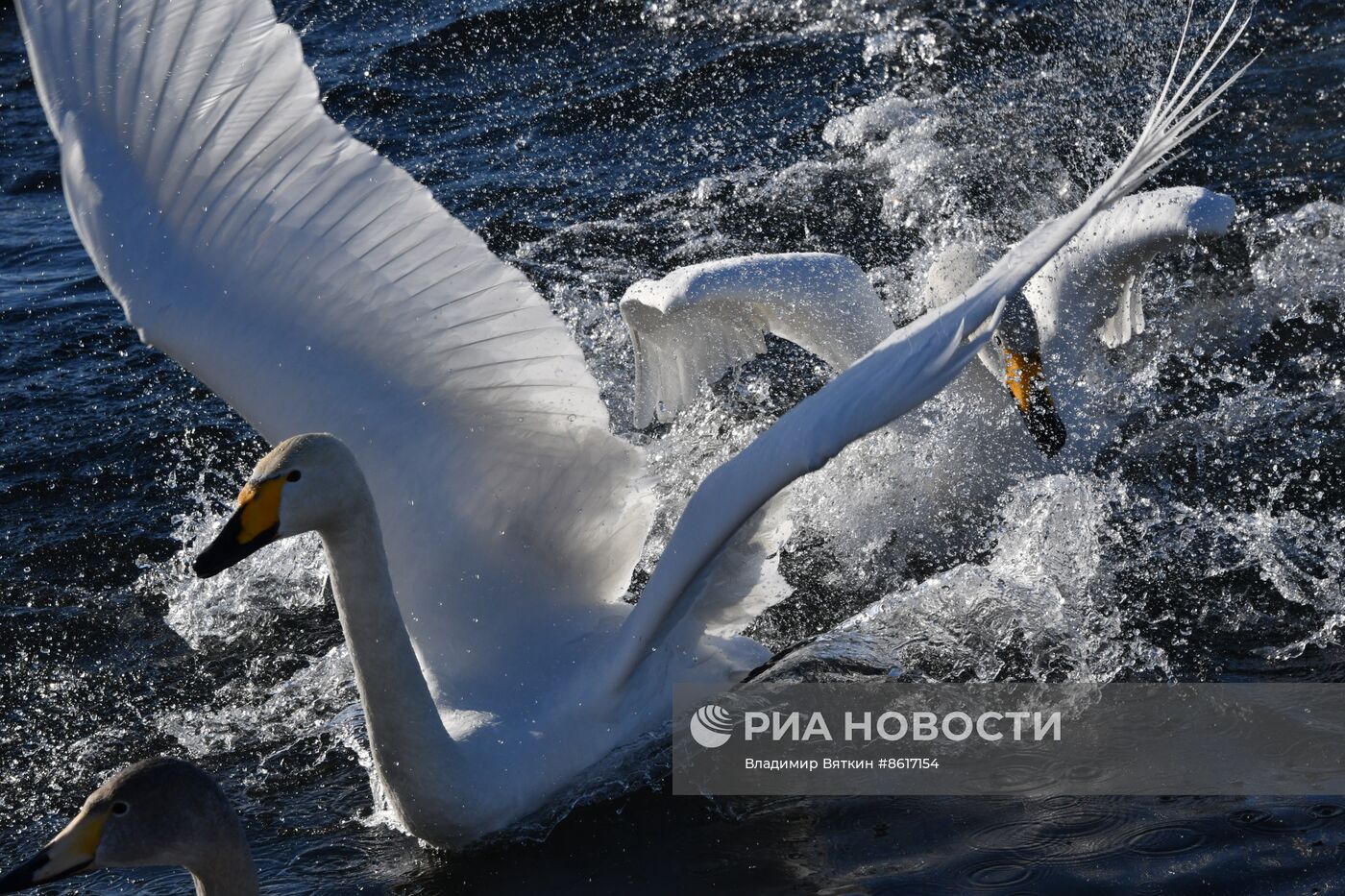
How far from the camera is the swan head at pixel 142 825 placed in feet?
12.1

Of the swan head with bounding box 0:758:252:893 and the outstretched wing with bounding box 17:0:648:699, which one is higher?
the outstretched wing with bounding box 17:0:648:699

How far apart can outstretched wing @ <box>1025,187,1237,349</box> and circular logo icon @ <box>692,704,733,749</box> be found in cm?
269

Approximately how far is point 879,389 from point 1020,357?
9.52 feet

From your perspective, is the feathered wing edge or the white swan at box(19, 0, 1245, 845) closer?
the feathered wing edge

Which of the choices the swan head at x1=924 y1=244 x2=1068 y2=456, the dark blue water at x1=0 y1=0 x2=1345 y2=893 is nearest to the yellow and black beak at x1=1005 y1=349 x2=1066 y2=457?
the swan head at x1=924 y1=244 x2=1068 y2=456

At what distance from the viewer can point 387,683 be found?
4441 millimetres

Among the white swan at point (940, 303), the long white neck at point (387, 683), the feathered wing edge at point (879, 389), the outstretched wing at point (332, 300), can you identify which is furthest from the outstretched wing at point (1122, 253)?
the long white neck at point (387, 683)

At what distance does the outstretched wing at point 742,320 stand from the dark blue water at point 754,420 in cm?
79

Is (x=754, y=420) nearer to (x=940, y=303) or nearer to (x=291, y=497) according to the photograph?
(x=940, y=303)

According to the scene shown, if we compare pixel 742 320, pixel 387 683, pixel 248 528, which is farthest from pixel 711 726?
pixel 742 320

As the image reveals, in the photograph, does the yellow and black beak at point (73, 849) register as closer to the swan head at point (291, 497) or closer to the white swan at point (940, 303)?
the swan head at point (291, 497)

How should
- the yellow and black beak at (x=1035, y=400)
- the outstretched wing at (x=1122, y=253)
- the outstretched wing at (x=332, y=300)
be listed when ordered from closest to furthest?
the outstretched wing at (x=332, y=300), the yellow and black beak at (x=1035, y=400), the outstretched wing at (x=1122, y=253)

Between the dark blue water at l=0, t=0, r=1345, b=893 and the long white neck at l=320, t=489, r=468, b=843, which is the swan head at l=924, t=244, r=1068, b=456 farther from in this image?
the long white neck at l=320, t=489, r=468, b=843

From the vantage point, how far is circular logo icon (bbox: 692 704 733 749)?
5.24m
